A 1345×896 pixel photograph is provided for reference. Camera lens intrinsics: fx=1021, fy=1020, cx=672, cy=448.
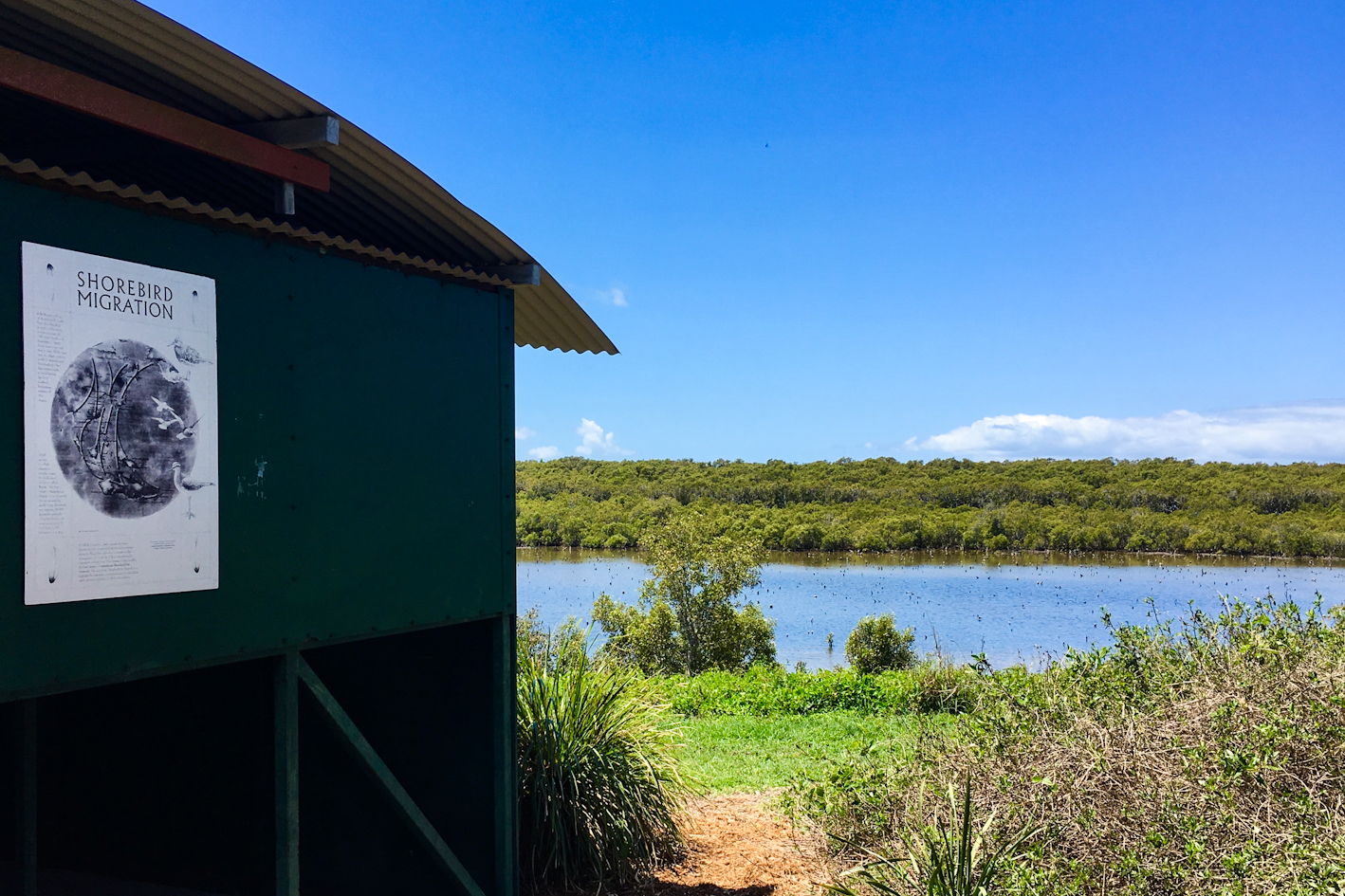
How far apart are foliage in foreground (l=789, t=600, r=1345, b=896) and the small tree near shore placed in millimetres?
22680

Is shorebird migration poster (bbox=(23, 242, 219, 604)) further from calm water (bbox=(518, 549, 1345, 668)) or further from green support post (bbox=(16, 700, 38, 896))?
calm water (bbox=(518, 549, 1345, 668))

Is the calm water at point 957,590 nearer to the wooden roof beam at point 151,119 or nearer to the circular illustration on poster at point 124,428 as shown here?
the wooden roof beam at point 151,119

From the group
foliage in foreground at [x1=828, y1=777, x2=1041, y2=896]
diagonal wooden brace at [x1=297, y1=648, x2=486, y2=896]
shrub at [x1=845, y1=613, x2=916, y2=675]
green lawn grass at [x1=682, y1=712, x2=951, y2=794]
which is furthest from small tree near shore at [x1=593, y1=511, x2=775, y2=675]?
diagonal wooden brace at [x1=297, y1=648, x2=486, y2=896]

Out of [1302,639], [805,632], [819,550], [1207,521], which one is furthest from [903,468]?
[1302,639]

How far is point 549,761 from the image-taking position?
6.84 metres

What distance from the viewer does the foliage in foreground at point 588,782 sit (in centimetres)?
670

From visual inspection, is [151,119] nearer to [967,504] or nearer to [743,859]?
[743,859]

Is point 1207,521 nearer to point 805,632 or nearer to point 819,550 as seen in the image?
point 819,550

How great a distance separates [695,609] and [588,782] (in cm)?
2365

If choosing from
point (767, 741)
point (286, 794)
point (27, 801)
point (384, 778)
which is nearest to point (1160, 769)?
point (384, 778)

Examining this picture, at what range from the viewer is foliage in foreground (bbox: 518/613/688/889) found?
6.70 meters

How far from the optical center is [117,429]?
3732mm

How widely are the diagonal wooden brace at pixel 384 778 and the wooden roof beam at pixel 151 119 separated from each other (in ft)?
7.06

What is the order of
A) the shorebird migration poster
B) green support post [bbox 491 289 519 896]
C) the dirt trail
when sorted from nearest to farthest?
1. the shorebird migration poster
2. green support post [bbox 491 289 519 896]
3. the dirt trail
